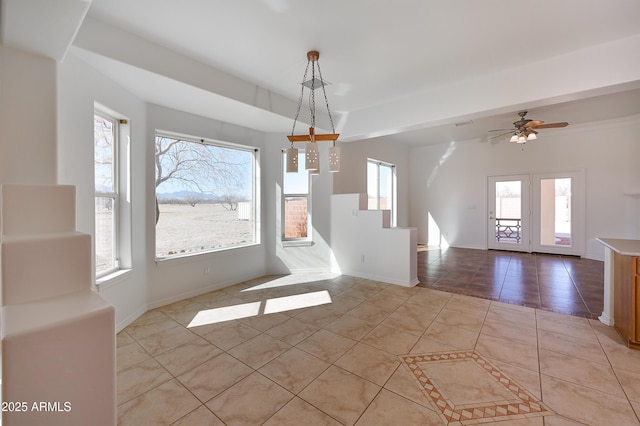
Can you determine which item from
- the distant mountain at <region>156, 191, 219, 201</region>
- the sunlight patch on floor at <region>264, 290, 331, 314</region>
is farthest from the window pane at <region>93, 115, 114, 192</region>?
the sunlight patch on floor at <region>264, 290, 331, 314</region>

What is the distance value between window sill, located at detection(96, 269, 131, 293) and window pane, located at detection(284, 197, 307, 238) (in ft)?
8.51

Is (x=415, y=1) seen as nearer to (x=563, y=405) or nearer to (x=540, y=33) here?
(x=540, y=33)

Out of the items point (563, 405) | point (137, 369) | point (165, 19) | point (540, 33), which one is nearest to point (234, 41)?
point (165, 19)

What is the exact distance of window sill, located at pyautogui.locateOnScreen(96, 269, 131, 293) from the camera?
2.72 metres

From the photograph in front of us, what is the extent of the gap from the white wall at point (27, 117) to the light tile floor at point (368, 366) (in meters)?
1.61

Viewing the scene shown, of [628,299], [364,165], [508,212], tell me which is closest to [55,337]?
[628,299]

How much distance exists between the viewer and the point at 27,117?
1670 millimetres

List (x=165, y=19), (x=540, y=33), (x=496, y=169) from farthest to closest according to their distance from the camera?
(x=496, y=169)
(x=540, y=33)
(x=165, y=19)

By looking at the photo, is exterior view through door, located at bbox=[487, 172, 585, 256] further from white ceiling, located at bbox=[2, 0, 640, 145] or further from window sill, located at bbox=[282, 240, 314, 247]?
window sill, located at bbox=[282, 240, 314, 247]

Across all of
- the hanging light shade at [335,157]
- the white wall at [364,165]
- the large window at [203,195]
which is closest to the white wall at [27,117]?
the large window at [203,195]

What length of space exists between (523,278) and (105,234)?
6207 millimetres

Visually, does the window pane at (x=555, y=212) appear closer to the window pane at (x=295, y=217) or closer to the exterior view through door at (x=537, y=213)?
the exterior view through door at (x=537, y=213)

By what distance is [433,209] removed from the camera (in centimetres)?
805

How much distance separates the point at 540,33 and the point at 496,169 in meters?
5.25
